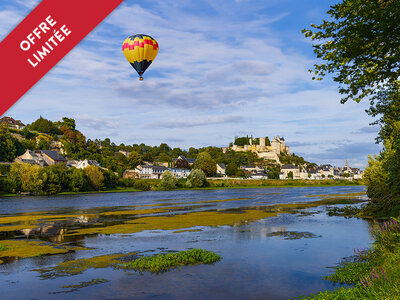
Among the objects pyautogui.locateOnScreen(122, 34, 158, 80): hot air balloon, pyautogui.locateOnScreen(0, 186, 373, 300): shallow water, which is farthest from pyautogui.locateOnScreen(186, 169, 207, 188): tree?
pyautogui.locateOnScreen(0, 186, 373, 300): shallow water

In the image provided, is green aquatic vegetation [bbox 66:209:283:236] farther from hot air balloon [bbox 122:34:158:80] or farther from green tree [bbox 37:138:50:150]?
green tree [bbox 37:138:50:150]

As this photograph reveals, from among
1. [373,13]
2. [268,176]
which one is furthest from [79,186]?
[268,176]

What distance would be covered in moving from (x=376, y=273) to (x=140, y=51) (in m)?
36.1

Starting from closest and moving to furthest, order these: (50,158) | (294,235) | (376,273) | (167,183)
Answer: (376,273), (294,235), (167,183), (50,158)

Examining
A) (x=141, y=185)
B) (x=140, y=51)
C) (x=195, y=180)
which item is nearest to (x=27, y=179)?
(x=141, y=185)

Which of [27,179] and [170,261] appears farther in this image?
[27,179]

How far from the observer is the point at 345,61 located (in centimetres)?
1515

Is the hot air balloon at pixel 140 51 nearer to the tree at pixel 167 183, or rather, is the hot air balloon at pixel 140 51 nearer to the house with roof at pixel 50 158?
the tree at pixel 167 183

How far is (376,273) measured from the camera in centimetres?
803

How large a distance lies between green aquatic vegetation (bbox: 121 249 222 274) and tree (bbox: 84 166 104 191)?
8307 cm

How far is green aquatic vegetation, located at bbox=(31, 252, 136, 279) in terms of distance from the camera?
14281 millimetres

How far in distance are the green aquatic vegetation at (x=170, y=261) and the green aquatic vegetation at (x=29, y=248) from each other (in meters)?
5.35

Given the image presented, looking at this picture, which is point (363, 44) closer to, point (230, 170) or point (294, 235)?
point (294, 235)

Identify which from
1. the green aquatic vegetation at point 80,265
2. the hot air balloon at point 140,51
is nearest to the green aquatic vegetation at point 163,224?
the green aquatic vegetation at point 80,265
